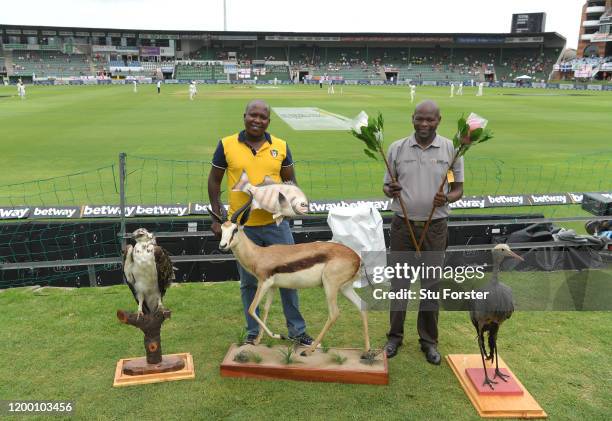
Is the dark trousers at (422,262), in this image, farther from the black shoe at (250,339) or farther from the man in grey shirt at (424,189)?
the black shoe at (250,339)

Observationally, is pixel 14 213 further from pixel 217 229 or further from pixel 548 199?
pixel 548 199

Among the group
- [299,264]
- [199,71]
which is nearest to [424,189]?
[299,264]

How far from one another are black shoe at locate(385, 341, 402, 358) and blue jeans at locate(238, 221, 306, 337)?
803mm

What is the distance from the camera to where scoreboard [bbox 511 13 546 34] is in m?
90.6

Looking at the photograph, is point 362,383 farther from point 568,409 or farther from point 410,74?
point 410,74

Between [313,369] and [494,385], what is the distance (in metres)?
1.47

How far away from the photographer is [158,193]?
10312 mm

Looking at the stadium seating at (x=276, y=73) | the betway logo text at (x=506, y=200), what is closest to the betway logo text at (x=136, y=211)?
the betway logo text at (x=506, y=200)

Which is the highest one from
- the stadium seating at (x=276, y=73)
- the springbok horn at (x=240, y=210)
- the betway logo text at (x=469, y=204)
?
the stadium seating at (x=276, y=73)

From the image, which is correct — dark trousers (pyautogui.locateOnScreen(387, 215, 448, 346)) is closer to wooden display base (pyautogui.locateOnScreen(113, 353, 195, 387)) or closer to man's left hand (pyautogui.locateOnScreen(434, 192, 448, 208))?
man's left hand (pyautogui.locateOnScreen(434, 192, 448, 208))

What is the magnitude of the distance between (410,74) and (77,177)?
244 ft

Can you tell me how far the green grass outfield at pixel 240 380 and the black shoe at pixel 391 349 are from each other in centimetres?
5

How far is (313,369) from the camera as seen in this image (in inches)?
155

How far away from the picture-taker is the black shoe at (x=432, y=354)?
428cm
